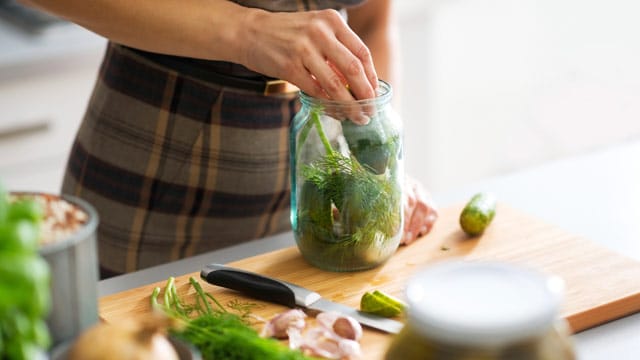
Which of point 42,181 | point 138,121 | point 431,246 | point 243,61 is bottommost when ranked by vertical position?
point 42,181

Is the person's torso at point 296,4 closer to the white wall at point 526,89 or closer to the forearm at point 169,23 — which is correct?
the forearm at point 169,23

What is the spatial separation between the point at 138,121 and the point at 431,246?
20.5 inches

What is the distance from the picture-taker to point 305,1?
149cm

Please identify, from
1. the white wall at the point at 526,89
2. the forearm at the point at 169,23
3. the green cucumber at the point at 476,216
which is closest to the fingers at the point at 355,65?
the forearm at the point at 169,23

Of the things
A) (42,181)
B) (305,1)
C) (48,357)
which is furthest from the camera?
(42,181)

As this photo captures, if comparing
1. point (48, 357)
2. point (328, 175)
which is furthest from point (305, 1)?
point (48, 357)

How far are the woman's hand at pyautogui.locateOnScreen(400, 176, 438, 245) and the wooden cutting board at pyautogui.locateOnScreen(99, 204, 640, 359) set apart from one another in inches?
0.4

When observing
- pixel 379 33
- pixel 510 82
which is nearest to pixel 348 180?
pixel 379 33

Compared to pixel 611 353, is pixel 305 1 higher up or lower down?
higher up

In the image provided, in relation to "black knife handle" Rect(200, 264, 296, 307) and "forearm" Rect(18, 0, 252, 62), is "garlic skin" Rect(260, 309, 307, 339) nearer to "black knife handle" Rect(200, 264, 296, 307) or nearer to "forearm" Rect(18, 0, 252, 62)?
"black knife handle" Rect(200, 264, 296, 307)

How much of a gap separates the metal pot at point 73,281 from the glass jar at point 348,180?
376 mm

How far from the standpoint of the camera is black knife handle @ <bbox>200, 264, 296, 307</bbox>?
1.13 m

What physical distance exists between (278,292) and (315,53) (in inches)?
11.1

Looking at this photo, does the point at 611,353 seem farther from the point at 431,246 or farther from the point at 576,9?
the point at 576,9
